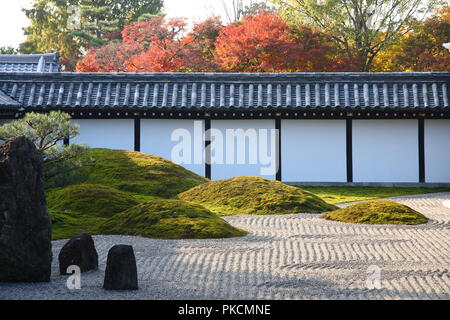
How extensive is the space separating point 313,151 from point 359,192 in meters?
2.42

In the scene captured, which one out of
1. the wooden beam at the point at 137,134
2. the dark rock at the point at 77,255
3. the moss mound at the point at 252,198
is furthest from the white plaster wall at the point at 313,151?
the dark rock at the point at 77,255

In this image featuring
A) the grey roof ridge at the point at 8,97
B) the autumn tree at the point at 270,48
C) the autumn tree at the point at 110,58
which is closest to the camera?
the grey roof ridge at the point at 8,97

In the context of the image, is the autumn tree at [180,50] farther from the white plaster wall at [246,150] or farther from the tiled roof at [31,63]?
the white plaster wall at [246,150]

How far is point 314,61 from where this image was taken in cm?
2980

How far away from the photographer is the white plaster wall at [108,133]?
2173cm

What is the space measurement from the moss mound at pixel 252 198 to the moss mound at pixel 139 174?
0.90 metres

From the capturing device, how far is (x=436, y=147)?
21.8 meters

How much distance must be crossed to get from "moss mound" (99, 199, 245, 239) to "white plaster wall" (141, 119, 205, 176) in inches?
344

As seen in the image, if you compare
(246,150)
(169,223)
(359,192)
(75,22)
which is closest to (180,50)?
(246,150)

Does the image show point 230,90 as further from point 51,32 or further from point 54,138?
point 51,32

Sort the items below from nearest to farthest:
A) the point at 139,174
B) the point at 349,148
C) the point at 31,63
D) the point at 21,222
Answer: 1. the point at 21,222
2. the point at 139,174
3. the point at 349,148
4. the point at 31,63

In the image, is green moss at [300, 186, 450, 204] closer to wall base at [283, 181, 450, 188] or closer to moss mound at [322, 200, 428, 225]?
wall base at [283, 181, 450, 188]

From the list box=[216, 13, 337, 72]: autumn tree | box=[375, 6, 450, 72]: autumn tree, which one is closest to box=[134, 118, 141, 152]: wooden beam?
box=[216, 13, 337, 72]: autumn tree

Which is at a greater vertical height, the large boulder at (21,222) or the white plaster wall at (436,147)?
the white plaster wall at (436,147)
